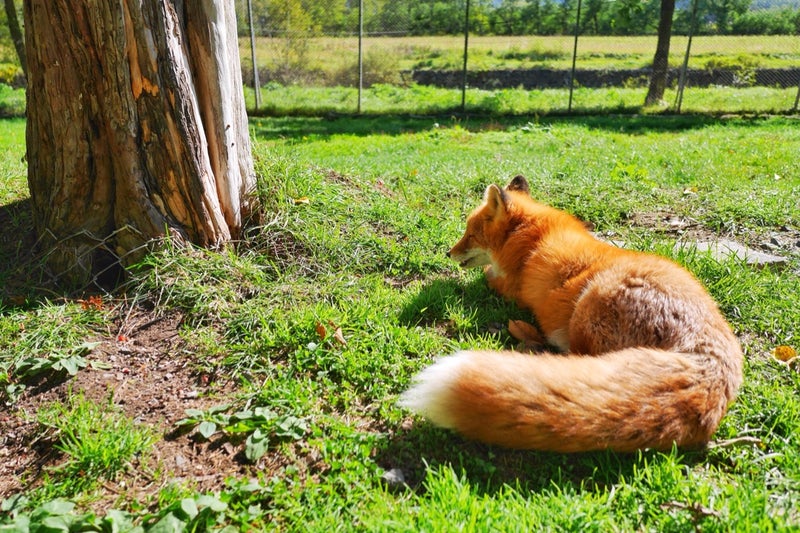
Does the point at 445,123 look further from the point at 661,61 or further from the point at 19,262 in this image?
the point at 19,262

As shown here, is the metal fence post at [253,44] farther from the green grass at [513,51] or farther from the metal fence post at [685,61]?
the metal fence post at [685,61]

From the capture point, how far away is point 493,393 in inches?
79.9

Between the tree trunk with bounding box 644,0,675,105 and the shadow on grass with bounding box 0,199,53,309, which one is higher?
the tree trunk with bounding box 644,0,675,105

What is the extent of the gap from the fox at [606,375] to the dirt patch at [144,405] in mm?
974

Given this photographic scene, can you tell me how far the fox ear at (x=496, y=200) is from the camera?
369 cm

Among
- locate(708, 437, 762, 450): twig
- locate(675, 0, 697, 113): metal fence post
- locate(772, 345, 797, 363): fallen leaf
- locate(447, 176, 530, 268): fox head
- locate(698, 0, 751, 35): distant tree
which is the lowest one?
locate(708, 437, 762, 450): twig

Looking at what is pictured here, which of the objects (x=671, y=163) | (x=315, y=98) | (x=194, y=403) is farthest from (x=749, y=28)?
(x=194, y=403)

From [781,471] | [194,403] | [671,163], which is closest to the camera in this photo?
[781,471]

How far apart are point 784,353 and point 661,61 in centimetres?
1256

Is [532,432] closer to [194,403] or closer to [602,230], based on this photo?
[194,403]

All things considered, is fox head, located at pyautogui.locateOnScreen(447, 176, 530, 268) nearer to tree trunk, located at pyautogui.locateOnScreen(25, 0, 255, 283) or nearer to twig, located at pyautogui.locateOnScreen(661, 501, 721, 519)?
tree trunk, located at pyautogui.locateOnScreen(25, 0, 255, 283)

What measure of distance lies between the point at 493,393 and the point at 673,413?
0.78m

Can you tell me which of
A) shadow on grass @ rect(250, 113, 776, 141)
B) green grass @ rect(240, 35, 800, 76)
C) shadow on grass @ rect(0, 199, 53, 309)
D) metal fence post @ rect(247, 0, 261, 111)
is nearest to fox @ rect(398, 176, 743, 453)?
shadow on grass @ rect(0, 199, 53, 309)

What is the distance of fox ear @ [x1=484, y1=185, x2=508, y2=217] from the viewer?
369cm
